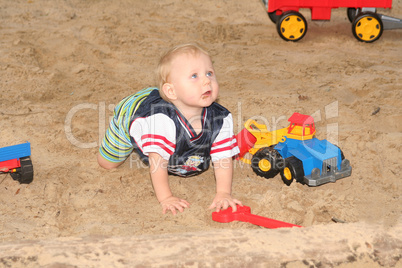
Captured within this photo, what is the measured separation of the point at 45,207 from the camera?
2150 mm

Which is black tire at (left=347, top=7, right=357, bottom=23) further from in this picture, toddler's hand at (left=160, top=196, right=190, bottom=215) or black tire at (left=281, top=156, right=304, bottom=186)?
toddler's hand at (left=160, top=196, right=190, bottom=215)

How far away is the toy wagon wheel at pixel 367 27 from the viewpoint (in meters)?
4.08

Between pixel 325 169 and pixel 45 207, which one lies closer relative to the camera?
pixel 45 207

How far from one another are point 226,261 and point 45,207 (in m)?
1.15

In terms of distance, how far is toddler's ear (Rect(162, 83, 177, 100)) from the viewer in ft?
7.14

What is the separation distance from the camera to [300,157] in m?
2.30

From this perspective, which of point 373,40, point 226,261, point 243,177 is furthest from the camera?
point 373,40

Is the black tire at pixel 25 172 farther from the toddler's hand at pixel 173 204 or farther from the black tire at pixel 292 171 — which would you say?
the black tire at pixel 292 171

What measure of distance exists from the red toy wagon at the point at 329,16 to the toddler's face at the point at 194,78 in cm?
220

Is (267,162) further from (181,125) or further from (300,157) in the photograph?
(181,125)

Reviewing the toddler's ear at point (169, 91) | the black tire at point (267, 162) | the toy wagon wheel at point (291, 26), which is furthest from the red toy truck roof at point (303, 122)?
the toy wagon wheel at point (291, 26)

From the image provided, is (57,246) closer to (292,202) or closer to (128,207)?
(128,207)

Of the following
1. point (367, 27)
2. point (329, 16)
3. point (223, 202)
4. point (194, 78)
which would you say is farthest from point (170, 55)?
point (367, 27)

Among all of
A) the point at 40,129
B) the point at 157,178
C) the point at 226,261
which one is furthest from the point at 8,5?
the point at 226,261
